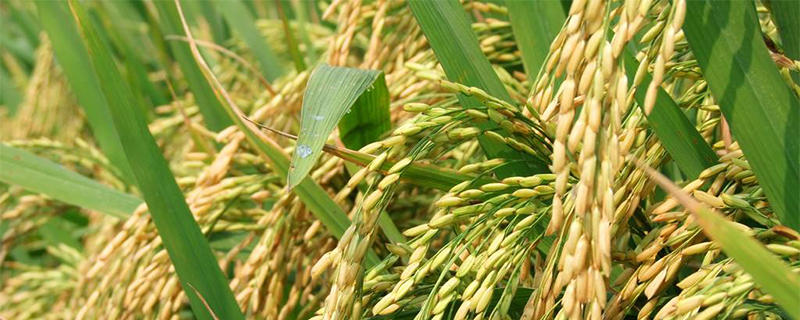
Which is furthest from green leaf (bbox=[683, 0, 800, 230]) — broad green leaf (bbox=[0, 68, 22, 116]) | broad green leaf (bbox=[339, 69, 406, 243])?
broad green leaf (bbox=[0, 68, 22, 116])

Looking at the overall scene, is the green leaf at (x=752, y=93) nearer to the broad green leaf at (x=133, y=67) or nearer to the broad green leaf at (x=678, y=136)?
the broad green leaf at (x=678, y=136)

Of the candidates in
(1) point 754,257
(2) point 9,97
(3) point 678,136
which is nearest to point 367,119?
(3) point 678,136

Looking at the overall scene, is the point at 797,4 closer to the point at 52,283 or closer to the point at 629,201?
the point at 629,201

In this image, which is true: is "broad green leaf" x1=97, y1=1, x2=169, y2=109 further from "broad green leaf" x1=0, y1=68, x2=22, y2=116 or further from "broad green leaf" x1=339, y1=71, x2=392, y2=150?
"broad green leaf" x1=339, y1=71, x2=392, y2=150

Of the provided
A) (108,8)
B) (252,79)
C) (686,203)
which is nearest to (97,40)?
(686,203)

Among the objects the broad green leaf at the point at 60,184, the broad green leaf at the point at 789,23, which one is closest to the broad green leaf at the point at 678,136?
the broad green leaf at the point at 789,23
